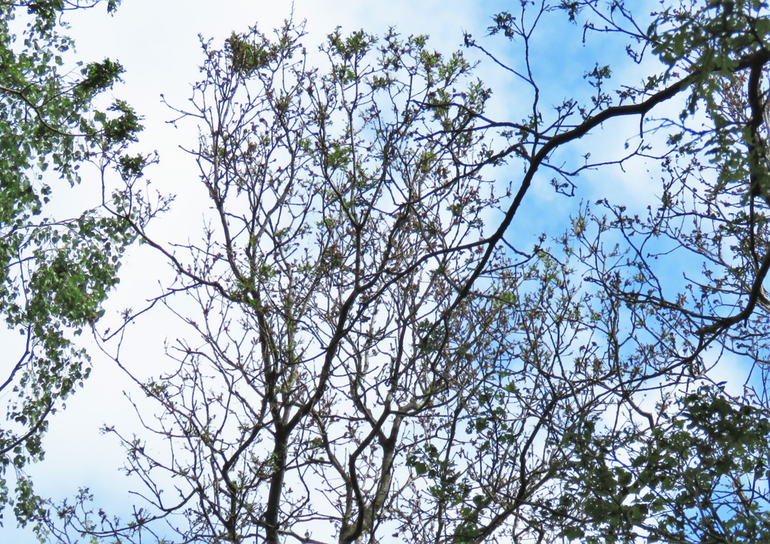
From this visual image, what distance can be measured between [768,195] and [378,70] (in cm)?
615

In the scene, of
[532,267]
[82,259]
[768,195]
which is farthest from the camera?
[82,259]

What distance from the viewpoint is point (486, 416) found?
243 inches

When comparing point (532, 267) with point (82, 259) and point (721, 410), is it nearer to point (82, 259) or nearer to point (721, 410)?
point (721, 410)

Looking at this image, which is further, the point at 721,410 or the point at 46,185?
the point at 46,185

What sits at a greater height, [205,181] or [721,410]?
[205,181]

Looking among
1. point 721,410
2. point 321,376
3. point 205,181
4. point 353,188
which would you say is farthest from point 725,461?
point 205,181

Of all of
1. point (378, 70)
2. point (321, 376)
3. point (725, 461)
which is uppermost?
point (378, 70)

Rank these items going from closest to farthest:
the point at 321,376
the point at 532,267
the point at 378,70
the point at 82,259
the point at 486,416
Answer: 1. the point at 486,416
2. the point at 321,376
3. the point at 378,70
4. the point at 532,267
5. the point at 82,259

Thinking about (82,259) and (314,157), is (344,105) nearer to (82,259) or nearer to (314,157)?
(314,157)

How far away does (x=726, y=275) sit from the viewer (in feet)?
31.2

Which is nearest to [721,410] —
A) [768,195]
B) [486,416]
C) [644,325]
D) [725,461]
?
[725,461]

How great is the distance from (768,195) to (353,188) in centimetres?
508

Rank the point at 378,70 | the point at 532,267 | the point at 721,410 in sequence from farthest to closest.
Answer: the point at 532,267, the point at 378,70, the point at 721,410

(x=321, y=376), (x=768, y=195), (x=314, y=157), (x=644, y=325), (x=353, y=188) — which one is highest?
(x=314, y=157)
